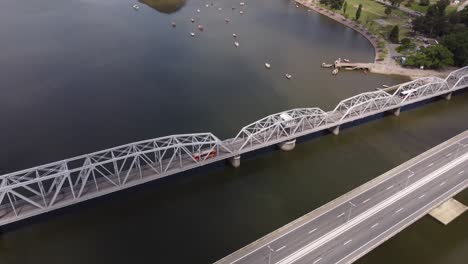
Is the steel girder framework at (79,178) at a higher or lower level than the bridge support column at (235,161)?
higher

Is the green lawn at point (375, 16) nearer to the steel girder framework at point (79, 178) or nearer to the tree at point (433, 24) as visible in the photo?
the tree at point (433, 24)

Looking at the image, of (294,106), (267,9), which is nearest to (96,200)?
(294,106)

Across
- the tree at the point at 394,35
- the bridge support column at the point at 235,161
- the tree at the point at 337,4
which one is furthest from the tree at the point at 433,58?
the bridge support column at the point at 235,161

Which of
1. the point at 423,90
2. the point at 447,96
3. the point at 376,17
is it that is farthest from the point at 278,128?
the point at 376,17

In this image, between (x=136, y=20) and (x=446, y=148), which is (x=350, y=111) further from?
(x=136, y=20)

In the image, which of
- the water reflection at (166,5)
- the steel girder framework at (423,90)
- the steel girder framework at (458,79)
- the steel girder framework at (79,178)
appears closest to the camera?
the steel girder framework at (79,178)

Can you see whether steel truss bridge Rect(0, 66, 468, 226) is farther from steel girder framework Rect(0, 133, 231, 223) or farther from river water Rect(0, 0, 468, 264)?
river water Rect(0, 0, 468, 264)

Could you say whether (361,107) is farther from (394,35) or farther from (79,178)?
(394,35)
